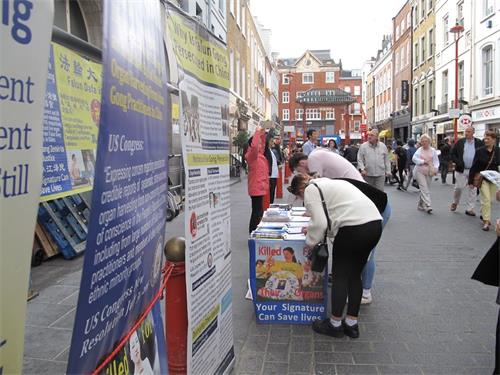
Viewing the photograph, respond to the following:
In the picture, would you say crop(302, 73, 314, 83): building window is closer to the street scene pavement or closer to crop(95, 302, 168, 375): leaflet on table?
the street scene pavement

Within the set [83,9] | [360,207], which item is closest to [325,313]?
[360,207]

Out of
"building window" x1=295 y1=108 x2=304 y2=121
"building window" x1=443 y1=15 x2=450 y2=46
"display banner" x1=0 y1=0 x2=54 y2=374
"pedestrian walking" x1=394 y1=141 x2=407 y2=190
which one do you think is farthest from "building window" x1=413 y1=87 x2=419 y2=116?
"building window" x1=295 y1=108 x2=304 y2=121

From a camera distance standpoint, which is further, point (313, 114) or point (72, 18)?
point (313, 114)

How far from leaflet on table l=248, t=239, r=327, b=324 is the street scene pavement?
16 cm

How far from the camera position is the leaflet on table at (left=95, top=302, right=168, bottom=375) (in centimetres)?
170

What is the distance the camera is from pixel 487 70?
23.7m

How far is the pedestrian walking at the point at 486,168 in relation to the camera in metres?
8.39

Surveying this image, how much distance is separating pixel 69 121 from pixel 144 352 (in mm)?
2141

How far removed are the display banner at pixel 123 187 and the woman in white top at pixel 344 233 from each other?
1.89 meters

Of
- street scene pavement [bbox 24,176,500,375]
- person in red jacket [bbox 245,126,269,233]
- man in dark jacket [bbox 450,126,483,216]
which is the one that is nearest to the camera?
street scene pavement [bbox 24,176,500,375]

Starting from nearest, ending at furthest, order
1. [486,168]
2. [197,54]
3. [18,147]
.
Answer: [18,147] → [197,54] → [486,168]

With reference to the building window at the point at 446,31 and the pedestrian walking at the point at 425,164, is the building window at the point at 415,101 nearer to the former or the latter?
the building window at the point at 446,31

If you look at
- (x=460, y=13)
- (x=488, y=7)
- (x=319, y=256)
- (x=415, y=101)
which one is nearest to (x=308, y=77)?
(x=415, y=101)

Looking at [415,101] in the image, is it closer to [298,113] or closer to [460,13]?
[460,13]
